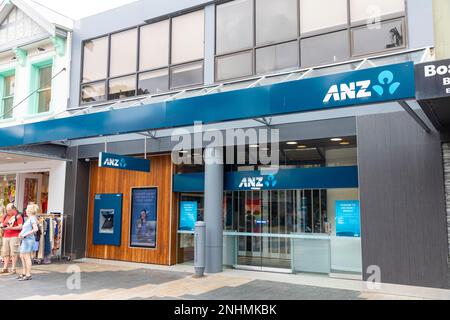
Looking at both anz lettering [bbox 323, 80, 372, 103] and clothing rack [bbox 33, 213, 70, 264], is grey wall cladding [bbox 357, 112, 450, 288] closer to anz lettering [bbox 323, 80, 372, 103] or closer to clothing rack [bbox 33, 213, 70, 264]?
anz lettering [bbox 323, 80, 372, 103]

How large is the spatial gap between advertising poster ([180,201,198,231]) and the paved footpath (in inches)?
49.7

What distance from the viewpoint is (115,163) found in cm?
994

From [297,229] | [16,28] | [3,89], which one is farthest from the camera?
[3,89]

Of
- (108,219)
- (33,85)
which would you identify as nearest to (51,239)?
(108,219)

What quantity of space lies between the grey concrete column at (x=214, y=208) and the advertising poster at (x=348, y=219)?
2.88 meters

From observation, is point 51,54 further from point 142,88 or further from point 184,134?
point 184,134

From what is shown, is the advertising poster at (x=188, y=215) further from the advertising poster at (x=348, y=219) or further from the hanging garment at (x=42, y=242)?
the advertising poster at (x=348, y=219)

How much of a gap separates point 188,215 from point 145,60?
4.71 metres

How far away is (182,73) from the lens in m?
11.7

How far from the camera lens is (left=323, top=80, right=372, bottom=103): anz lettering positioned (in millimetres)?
6191

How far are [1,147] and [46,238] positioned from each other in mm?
2873

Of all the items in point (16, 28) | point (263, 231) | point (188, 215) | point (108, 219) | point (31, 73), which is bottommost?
point (263, 231)

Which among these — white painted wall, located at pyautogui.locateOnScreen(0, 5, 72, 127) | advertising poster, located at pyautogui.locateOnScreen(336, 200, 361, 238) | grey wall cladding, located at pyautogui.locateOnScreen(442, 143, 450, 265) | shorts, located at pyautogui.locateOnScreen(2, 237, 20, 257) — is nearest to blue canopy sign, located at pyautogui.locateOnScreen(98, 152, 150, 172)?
shorts, located at pyautogui.locateOnScreen(2, 237, 20, 257)

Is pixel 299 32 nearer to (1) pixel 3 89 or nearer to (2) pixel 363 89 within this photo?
(2) pixel 363 89
